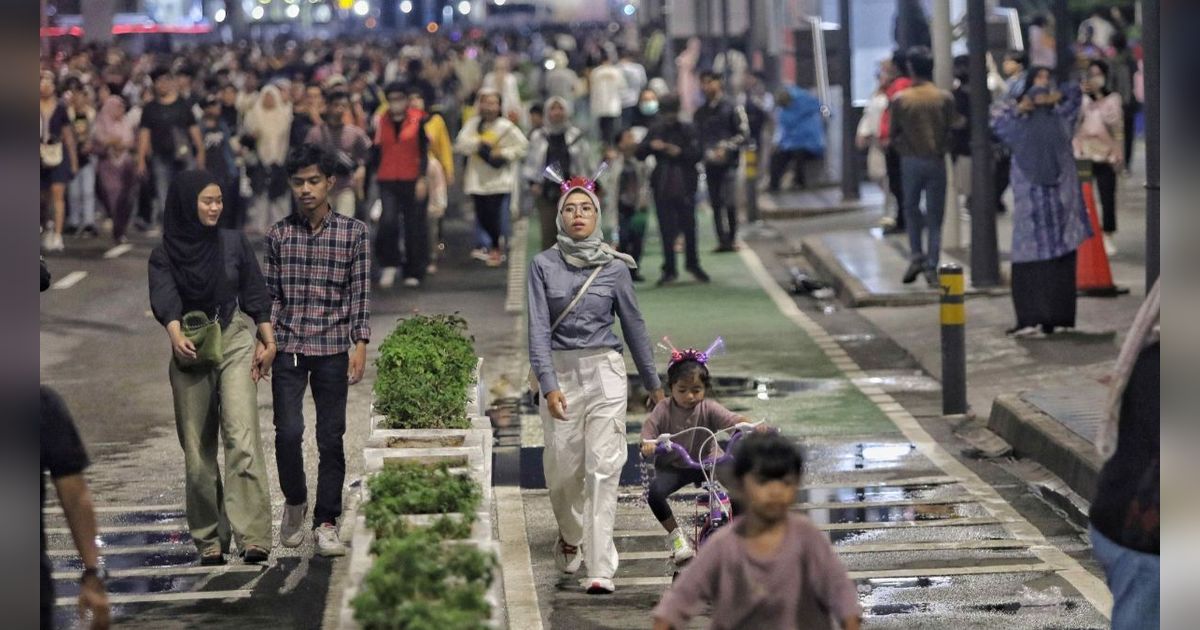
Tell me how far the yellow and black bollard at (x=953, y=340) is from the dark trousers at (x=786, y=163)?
17.9m

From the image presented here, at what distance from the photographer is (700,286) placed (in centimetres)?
2261

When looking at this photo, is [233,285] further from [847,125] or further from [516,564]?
→ [847,125]

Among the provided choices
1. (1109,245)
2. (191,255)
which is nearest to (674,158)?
(1109,245)

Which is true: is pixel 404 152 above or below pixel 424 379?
above

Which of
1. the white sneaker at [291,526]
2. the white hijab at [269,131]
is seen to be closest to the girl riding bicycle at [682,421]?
the white sneaker at [291,526]

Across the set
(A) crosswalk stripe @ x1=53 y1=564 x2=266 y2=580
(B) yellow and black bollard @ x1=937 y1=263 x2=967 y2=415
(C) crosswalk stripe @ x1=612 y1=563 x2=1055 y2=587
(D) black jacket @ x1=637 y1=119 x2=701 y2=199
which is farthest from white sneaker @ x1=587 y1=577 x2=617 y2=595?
(D) black jacket @ x1=637 y1=119 x2=701 y2=199

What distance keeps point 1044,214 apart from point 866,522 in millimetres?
6637

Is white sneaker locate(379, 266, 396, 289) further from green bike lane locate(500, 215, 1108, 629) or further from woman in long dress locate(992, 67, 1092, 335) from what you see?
woman in long dress locate(992, 67, 1092, 335)

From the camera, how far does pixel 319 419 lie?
10.9 metres

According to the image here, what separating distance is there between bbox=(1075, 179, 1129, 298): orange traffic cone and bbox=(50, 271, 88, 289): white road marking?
10.1m

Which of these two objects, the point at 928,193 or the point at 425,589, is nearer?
the point at 425,589
